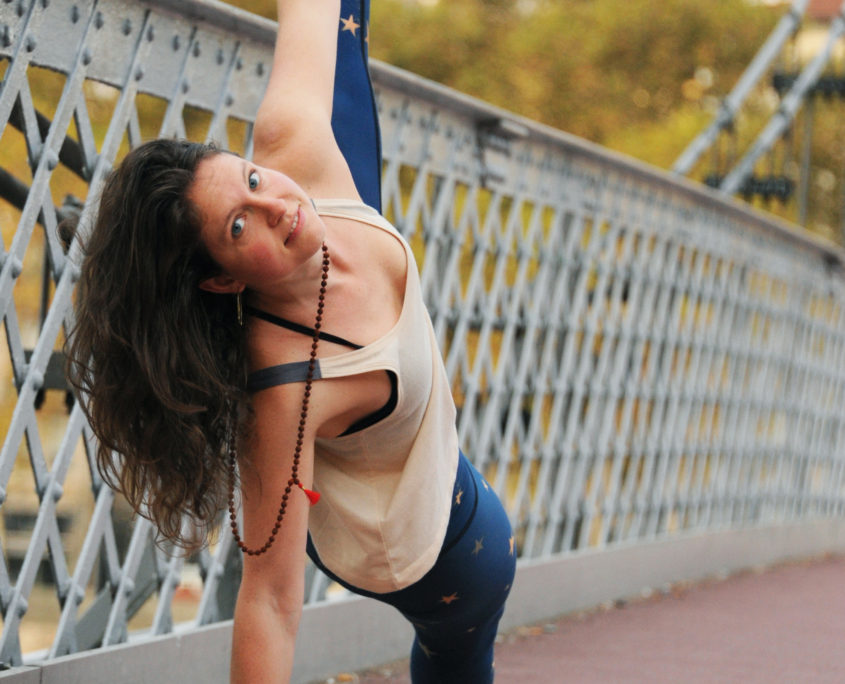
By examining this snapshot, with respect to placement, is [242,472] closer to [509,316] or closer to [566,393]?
[509,316]

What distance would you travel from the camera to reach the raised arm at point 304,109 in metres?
2.45

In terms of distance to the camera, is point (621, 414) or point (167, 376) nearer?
point (167, 376)

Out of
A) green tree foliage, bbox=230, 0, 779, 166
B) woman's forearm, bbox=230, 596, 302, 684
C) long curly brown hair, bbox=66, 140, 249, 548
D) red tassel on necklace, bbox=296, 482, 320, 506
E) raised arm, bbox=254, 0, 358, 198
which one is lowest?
woman's forearm, bbox=230, 596, 302, 684

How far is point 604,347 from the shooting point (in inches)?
249

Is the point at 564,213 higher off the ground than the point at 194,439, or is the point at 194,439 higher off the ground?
the point at 564,213

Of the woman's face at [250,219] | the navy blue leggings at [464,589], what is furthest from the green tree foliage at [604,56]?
the woman's face at [250,219]

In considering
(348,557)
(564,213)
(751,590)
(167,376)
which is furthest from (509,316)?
(167,376)

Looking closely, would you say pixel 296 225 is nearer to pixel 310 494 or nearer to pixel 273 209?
pixel 273 209

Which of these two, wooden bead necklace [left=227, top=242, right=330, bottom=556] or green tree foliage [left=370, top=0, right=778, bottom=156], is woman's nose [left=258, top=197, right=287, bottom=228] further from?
green tree foliage [left=370, top=0, right=778, bottom=156]

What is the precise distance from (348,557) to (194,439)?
469 mm

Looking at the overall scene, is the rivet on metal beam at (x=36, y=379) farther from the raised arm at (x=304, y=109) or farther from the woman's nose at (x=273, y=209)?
the woman's nose at (x=273, y=209)

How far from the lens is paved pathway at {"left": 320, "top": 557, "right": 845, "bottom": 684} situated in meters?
4.68

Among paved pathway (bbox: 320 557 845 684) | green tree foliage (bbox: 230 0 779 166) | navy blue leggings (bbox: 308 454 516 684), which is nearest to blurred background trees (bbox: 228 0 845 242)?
green tree foliage (bbox: 230 0 779 166)

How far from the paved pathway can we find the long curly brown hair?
2271 mm
